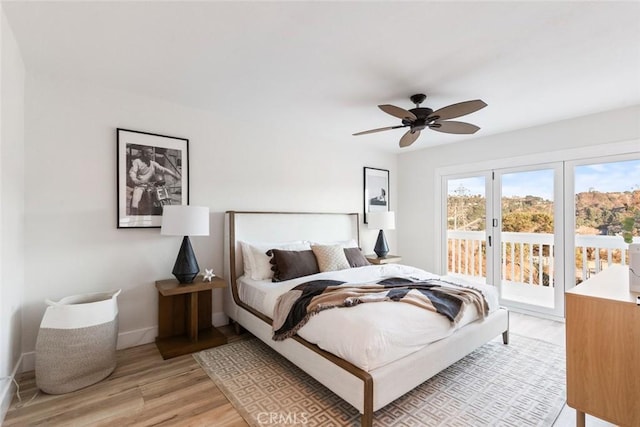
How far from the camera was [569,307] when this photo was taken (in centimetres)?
169

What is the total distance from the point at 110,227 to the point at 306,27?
2.53 meters

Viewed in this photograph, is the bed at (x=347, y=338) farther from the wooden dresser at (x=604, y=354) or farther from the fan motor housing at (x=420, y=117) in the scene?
the fan motor housing at (x=420, y=117)

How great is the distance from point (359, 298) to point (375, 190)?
3255 mm

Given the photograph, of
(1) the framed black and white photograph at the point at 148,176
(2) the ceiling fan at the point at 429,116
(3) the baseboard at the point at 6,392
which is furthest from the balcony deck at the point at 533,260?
(3) the baseboard at the point at 6,392

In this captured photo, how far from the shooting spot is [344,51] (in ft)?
7.10

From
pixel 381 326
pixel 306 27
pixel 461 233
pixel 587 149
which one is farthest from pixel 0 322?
pixel 587 149

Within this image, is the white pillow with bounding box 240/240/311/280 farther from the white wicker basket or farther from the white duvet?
the white wicker basket

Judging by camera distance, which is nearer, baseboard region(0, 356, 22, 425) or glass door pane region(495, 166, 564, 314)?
baseboard region(0, 356, 22, 425)

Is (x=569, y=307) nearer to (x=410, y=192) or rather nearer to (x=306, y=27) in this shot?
(x=306, y=27)

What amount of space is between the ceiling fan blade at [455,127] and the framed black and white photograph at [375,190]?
7.32 feet

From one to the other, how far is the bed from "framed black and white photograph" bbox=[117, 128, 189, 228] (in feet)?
2.21

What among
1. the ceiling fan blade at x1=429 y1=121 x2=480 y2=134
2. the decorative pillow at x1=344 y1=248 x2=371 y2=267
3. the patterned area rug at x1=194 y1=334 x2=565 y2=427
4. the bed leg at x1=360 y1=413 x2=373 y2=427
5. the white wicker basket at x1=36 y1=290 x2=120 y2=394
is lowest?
the patterned area rug at x1=194 y1=334 x2=565 y2=427

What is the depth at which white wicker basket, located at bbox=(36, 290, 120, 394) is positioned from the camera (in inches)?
83.3

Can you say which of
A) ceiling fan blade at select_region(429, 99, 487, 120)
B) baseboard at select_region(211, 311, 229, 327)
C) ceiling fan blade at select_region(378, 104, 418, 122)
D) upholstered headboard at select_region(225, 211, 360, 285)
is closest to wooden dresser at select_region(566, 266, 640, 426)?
ceiling fan blade at select_region(429, 99, 487, 120)
